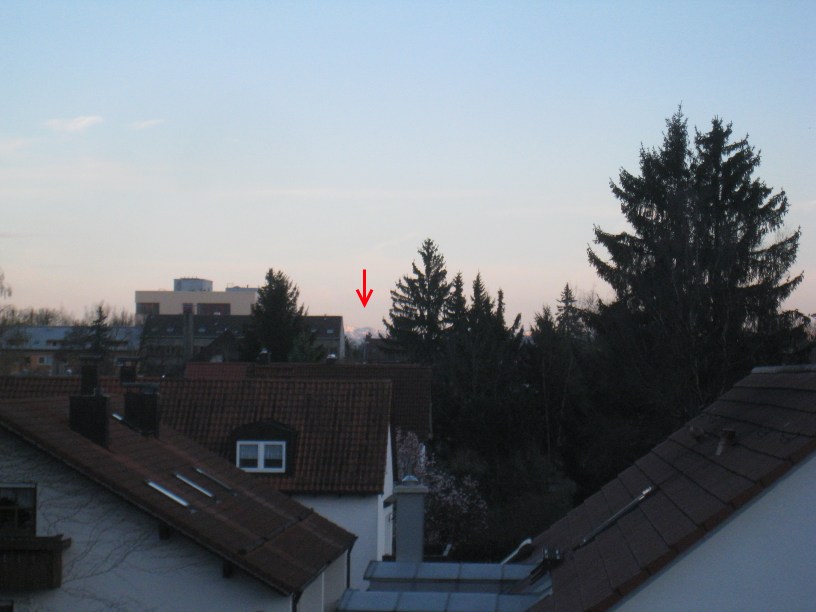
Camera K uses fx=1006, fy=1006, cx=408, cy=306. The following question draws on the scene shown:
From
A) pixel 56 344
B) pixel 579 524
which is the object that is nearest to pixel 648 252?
pixel 579 524

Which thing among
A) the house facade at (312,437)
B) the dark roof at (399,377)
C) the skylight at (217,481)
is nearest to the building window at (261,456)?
the house facade at (312,437)

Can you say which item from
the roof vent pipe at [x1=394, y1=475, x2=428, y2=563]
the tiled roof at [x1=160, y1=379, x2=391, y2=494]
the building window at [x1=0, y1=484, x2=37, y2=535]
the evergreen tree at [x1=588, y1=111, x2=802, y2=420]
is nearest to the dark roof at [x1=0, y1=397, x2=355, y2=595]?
the building window at [x1=0, y1=484, x2=37, y2=535]

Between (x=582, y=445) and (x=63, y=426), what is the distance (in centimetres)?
2400

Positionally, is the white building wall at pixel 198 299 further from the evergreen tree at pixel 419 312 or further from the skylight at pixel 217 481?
the skylight at pixel 217 481

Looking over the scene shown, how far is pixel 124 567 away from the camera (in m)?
13.4

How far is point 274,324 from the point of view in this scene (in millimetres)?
65375

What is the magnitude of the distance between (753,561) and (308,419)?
18.4 m

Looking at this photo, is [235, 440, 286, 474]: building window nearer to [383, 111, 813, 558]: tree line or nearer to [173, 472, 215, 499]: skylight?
[383, 111, 813, 558]: tree line

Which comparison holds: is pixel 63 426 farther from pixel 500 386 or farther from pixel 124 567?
pixel 500 386

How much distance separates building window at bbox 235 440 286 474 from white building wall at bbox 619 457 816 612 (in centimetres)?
1743

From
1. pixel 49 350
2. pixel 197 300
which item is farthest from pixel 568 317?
pixel 197 300

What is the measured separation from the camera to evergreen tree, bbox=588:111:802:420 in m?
29.3

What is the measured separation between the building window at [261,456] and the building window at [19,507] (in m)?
11.4

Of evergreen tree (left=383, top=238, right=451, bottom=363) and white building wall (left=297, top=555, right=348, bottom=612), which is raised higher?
evergreen tree (left=383, top=238, right=451, bottom=363)
